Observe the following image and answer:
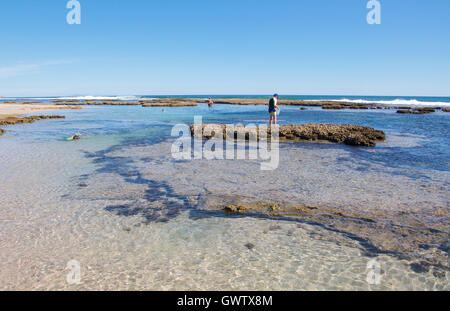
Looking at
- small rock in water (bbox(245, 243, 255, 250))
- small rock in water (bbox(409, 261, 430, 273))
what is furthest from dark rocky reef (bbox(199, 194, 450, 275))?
small rock in water (bbox(245, 243, 255, 250))

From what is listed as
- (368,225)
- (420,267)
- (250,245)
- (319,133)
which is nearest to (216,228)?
(250,245)

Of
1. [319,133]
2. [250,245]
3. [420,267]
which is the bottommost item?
[420,267]

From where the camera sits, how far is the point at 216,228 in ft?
24.2

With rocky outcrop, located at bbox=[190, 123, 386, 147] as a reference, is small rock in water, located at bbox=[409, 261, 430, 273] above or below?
below

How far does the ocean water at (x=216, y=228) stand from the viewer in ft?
17.8

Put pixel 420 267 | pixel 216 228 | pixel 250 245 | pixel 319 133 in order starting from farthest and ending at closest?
pixel 319 133 < pixel 216 228 < pixel 250 245 < pixel 420 267

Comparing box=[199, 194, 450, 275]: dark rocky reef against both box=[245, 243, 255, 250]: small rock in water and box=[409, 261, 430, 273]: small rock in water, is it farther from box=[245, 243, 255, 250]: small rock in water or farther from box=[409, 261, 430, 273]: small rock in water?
box=[245, 243, 255, 250]: small rock in water

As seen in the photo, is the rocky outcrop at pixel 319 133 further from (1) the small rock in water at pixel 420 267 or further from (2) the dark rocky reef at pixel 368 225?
(1) the small rock in water at pixel 420 267

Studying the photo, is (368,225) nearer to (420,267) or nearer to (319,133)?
(420,267)

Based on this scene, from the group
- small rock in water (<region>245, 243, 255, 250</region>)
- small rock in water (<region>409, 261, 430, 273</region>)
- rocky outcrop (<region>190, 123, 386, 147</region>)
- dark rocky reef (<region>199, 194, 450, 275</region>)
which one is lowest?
small rock in water (<region>409, 261, 430, 273</region>)

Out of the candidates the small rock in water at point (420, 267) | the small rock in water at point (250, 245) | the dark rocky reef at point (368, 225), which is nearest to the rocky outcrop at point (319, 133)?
the dark rocky reef at point (368, 225)

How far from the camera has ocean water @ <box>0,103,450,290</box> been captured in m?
5.44

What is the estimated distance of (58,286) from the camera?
5.13m
